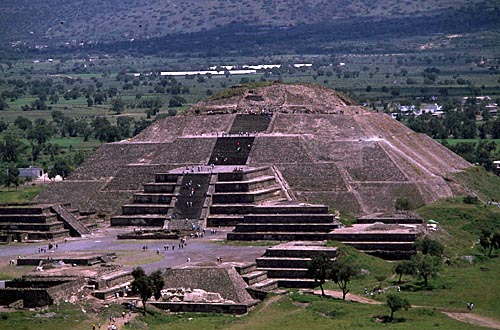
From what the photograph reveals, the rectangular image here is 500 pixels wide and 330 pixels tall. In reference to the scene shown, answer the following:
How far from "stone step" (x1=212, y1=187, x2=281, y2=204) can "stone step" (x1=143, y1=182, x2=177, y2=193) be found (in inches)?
123

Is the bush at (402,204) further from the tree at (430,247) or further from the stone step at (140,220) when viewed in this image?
the stone step at (140,220)

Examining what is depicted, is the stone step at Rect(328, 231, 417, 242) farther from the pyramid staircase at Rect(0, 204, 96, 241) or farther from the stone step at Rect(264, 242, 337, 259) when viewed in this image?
the pyramid staircase at Rect(0, 204, 96, 241)

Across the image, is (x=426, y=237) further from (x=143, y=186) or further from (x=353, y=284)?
(x=143, y=186)

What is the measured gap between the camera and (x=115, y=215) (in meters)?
93.8

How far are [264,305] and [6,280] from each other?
12196mm

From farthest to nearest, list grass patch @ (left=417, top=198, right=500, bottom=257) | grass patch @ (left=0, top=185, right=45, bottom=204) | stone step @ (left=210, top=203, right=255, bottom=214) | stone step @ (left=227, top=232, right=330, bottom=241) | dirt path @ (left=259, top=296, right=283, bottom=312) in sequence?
grass patch @ (left=0, top=185, right=45, bottom=204), stone step @ (left=210, top=203, right=255, bottom=214), grass patch @ (left=417, top=198, right=500, bottom=257), stone step @ (left=227, top=232, right=330, bottom=241), dirt path @ (left=259, top=296, right=283, bottom=312)

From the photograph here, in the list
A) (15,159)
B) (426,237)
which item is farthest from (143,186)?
(15,159)

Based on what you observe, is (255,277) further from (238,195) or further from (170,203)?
(170,203)

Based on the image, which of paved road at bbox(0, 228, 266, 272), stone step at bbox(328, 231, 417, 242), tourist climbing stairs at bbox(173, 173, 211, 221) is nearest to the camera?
paved road at bbox(0, 228, 266, 272)

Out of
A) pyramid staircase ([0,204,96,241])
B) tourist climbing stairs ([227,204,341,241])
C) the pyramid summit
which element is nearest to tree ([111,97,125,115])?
the pyramid summit

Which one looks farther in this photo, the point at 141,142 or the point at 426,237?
the point at 141,142

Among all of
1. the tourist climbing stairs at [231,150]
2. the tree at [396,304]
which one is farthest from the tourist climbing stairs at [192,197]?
the tree at [396,304]

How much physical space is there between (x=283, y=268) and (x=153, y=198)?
21711 millimetres

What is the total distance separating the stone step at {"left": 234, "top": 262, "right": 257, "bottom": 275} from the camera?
68.7 metres
